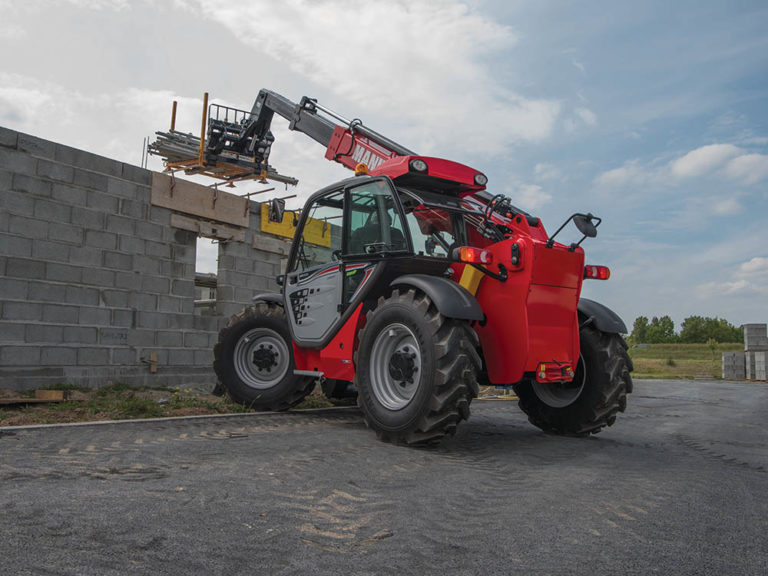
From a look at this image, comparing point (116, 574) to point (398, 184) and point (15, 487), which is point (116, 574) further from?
point (398, 184)

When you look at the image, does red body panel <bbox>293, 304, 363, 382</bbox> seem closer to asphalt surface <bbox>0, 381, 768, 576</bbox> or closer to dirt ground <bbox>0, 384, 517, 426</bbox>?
asphalt surface <bbox>0, 381, 768, 576</bbox>

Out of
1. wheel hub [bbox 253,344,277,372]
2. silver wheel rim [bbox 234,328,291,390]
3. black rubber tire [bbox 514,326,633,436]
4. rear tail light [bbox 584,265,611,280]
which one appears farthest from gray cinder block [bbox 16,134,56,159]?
black rubber tire [bbox 514,326,633,436]

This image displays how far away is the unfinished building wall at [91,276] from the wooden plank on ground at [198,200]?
0.11 metres

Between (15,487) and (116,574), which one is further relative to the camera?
(15,487)

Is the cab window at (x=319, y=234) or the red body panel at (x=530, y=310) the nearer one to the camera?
the red body panel at (x=530, y=310)

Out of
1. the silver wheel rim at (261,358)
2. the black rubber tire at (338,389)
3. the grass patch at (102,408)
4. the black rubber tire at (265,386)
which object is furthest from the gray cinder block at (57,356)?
the black rubber tire at (338,389)

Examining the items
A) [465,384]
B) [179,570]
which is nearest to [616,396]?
[465,384]

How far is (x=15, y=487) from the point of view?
10.1 feet

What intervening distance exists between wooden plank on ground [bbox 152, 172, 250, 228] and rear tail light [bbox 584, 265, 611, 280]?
22.0 ft

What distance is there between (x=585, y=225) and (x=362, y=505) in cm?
324

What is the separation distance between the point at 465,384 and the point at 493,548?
6.81ft

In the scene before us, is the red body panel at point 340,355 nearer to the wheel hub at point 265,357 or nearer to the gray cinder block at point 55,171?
the wheel hub at point 265,357

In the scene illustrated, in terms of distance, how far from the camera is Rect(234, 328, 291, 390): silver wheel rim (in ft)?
23.6

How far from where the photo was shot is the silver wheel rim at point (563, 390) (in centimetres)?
573
